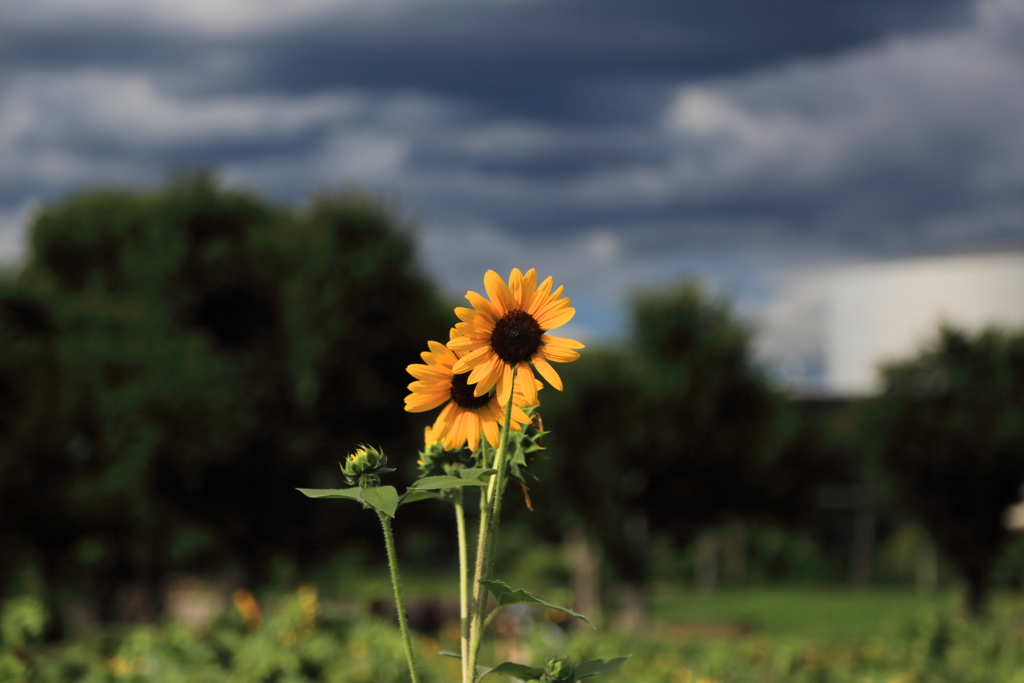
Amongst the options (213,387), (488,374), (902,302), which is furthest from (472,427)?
(902,302)

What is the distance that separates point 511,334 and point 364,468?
0.29m

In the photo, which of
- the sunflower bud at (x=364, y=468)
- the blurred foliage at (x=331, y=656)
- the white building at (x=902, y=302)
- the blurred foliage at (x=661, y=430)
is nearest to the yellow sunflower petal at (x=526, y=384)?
the sunflower bud at (x=364, y=468)

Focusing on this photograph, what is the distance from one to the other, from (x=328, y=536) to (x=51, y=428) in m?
5.70

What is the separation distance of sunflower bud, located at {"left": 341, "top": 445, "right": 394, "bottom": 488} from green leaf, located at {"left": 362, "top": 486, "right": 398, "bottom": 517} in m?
0.06

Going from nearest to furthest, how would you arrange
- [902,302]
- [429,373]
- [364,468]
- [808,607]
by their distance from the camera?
[364,468]
[429,373]
[808,607]
[902,302]

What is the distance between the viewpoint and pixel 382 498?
1312mm

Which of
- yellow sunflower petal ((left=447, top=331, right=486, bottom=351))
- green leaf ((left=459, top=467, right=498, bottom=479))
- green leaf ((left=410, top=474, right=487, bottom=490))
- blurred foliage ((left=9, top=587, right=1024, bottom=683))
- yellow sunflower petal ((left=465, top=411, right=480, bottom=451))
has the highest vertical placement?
yellow sunflower petal ((left=447, top=331, right=486, bottom=351))

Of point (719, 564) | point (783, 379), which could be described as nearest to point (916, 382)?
point (783, 379)

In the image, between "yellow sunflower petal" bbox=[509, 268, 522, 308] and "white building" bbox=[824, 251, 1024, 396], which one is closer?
"yellow sunflower petal" bbox=[509, 268, 522, 308]

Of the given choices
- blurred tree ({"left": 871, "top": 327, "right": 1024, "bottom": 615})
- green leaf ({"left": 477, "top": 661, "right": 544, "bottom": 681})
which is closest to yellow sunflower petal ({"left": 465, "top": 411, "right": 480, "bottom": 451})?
green leaf ({"left": 477, "top": 661, "right": 544, "bottom": 681})

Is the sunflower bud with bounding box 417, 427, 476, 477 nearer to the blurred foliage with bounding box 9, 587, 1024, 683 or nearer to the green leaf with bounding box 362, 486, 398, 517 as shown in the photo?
the green leaf with bounding box 362, 486, 398, 517

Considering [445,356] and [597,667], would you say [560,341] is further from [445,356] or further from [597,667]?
[597,667]

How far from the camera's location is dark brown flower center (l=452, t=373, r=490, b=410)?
61.9 inches

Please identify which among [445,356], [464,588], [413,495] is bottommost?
[464,588]
